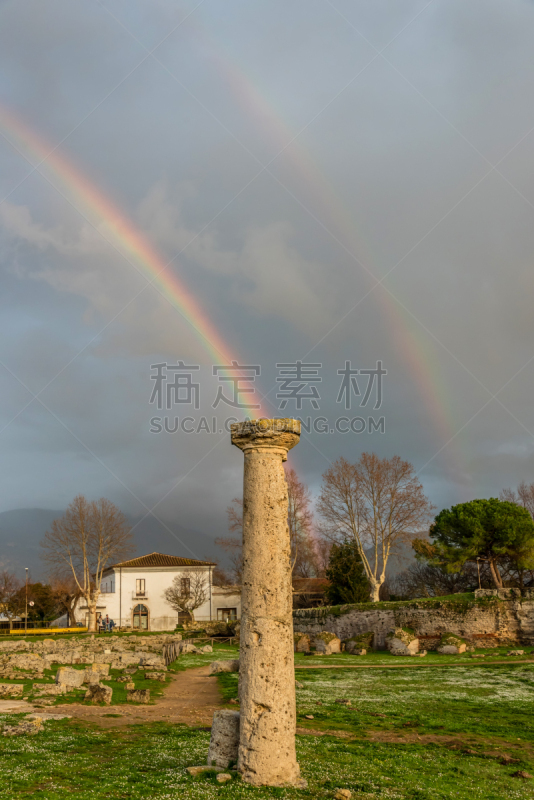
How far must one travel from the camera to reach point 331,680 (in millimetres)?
22219

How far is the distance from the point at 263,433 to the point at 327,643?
2926cm

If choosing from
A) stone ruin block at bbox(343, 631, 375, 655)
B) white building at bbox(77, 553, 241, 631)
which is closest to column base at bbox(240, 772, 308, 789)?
stone ruin block at bbox(343, 631, 375, 655)

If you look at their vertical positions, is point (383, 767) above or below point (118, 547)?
below

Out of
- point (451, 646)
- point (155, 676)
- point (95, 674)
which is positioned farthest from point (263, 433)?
point (451, 646)

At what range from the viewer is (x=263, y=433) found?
9391mm

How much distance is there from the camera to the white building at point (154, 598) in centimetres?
6450

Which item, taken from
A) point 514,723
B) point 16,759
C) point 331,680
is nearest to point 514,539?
point 331,680

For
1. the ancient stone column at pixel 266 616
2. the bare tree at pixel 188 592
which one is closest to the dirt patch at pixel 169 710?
the ancient stone column at pixel 266 616

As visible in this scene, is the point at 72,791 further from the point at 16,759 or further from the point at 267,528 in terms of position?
the point at 267,528

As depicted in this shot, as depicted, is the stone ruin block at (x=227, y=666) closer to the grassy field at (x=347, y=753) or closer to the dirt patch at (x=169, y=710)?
the grassy field at (x=347, y=753)

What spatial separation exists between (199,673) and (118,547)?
102 ft

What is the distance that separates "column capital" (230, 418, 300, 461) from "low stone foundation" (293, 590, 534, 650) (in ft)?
94.1

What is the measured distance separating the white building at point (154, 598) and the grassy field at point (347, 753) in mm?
48293

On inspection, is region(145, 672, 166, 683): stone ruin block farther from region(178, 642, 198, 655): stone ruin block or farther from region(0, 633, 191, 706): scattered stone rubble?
region(178, 642, 198, 655): stone ruin block
